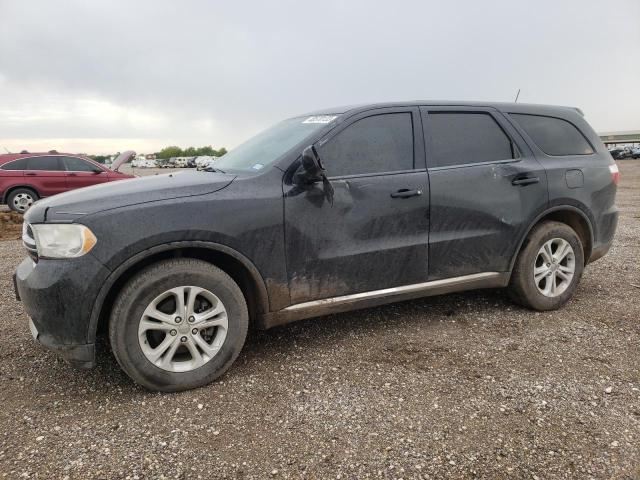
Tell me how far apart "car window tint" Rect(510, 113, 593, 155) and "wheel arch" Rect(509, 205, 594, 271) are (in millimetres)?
494

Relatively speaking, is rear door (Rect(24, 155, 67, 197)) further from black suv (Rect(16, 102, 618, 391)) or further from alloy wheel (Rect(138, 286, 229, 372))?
alloy wheel (Rect(138, 286, 229, 372))

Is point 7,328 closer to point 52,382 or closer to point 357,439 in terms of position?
point 52,382

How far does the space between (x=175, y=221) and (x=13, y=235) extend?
25.6 ft

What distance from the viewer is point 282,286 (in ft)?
9.89

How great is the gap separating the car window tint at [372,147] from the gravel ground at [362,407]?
1290 mm

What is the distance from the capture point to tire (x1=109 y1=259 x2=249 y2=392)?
2.66 metres

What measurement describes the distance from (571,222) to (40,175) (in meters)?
12.3

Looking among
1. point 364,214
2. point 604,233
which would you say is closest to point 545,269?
point 604,233

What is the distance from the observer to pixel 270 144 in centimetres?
353

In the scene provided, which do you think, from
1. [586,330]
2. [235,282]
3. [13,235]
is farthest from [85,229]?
[13,235]

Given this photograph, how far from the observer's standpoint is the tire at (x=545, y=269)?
386 cm

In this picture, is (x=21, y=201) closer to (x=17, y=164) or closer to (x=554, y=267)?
(x=17, y=164)

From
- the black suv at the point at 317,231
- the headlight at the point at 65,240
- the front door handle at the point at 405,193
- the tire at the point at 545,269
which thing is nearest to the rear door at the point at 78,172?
the black suv at the point at 317,231

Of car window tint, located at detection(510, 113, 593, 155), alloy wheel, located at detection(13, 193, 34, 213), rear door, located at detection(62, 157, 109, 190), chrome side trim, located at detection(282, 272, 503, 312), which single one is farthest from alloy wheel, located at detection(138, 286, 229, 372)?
alloy wheel, located at detection(13, 193, 34, 213)
